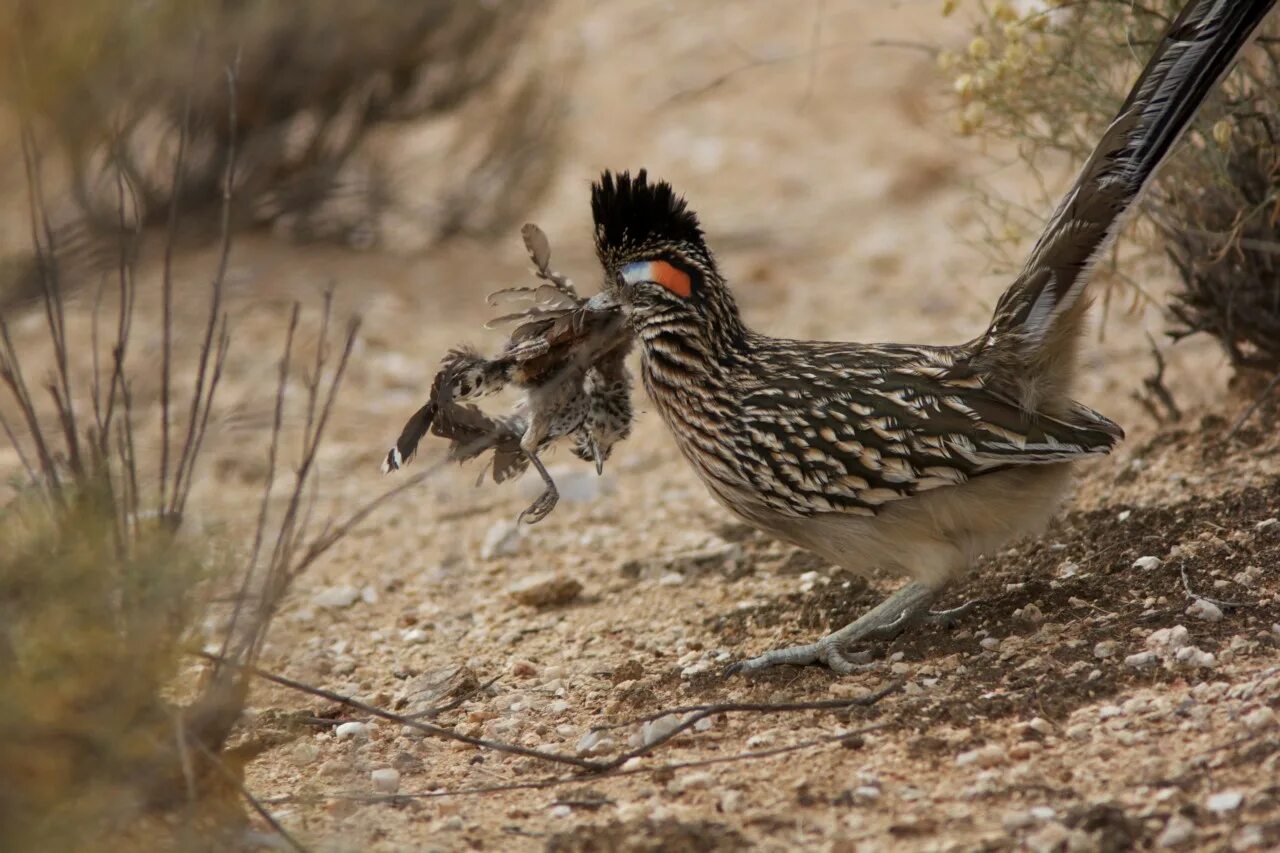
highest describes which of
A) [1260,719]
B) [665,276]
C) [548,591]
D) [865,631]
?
[665,276]

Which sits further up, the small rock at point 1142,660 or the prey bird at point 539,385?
the prey bird at point 539,385

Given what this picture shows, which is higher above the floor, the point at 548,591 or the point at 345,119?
the point at 345,119

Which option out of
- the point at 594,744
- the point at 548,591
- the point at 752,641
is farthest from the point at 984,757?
the point at 548,591

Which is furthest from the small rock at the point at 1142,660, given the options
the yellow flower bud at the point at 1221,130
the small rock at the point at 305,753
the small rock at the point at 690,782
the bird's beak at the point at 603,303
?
the small rock at the point at 305,753

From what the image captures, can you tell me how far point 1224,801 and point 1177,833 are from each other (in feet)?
0.55

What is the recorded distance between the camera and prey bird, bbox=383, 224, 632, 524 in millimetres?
4953

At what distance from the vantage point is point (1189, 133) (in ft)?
18.0

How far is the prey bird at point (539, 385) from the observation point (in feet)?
16.3

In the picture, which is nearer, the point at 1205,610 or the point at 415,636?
the point at 1205,610

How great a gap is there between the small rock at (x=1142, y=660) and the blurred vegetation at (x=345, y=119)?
18.5ft

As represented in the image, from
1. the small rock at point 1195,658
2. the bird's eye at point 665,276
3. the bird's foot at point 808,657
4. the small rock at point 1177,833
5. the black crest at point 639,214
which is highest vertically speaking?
the black crest at point 639,214

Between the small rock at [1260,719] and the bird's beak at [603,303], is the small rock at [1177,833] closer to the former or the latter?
the small rock at [1260,719]

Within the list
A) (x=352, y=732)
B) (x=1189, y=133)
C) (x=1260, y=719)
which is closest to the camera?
(x=1260, y=719)

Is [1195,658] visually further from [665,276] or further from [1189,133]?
[1189,133]
